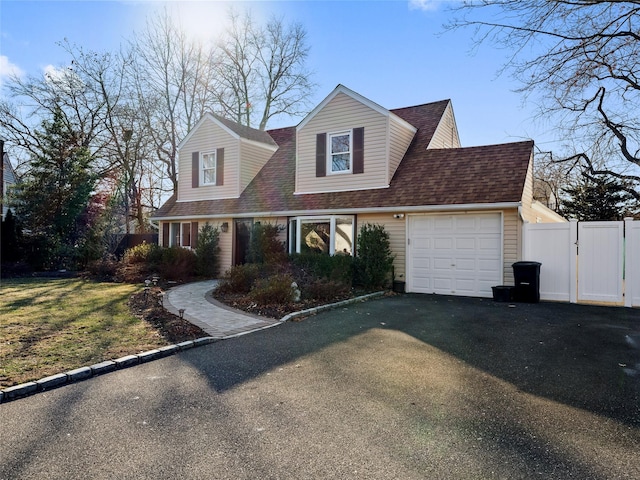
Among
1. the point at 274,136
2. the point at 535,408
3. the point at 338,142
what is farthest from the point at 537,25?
the point at 274,136

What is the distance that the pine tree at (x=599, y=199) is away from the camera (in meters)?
24.0

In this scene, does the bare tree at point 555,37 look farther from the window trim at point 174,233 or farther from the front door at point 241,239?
the window trim at point 174,233

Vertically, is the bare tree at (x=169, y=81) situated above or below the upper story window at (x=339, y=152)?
above

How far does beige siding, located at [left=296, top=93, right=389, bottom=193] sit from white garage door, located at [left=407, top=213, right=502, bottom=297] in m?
2.24

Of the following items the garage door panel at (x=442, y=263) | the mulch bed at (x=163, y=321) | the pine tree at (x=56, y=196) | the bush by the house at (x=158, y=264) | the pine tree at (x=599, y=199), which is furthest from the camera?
the pine tree at (x=599, y=199)

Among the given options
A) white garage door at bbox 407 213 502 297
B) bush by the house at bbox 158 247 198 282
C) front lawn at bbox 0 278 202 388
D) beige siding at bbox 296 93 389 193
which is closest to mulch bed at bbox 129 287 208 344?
front lawn at bbox 0 278 202 388

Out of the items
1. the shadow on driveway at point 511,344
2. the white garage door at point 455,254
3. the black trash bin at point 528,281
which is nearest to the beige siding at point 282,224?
the white garage door at point 455,254

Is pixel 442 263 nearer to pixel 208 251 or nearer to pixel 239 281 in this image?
pixel 239 281

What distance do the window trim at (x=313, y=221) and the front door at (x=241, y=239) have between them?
2272mm

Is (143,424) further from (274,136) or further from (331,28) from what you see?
(274,136)

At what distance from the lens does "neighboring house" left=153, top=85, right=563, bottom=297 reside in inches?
436

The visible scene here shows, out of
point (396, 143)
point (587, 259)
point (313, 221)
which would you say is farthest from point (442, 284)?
point (396, 143)

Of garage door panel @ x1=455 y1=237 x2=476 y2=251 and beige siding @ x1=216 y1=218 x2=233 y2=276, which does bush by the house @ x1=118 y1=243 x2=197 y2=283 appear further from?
garage door panel @ x1=455 y1=237 x2=476 y2=251

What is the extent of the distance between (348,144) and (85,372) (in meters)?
10.9
